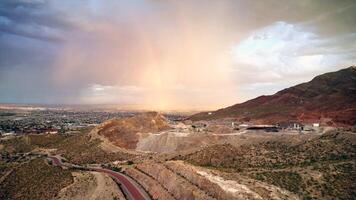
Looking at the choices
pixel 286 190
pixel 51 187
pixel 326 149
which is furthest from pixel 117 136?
pixel 286 190

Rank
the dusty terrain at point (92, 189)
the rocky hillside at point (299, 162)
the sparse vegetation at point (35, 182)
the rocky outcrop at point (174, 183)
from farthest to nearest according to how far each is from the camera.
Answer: the sparse vegetation at point (35, 182) < the dusty terrain at point (92, 189) < the rocky hillside at point (299, 162) < the rocky outcrop at point (174, 183)

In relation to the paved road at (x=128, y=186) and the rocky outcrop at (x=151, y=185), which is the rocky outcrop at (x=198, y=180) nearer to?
the rocky outcrop at (x=151, y=185)

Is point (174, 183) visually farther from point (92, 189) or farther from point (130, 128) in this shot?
point (130, 128)

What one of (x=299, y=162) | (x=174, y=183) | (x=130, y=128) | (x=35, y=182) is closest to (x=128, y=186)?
(x=174, y=183)

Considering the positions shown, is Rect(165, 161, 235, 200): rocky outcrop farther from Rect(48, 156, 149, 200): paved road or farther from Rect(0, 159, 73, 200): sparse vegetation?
Rect(0, 159, 73, 200): sparse vegetation

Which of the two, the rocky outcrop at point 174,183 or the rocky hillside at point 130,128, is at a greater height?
the rocky hillside at point 130,128

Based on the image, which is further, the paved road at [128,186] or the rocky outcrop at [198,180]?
the paved road at [128,186]

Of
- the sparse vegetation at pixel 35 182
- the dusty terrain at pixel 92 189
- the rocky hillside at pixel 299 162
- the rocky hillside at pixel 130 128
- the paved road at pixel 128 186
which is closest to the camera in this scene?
the rocky hillside at pixel 299 162

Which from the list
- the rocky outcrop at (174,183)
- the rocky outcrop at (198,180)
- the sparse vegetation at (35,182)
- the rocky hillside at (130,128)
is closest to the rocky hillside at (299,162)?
the rocky outcrop at (198,180)

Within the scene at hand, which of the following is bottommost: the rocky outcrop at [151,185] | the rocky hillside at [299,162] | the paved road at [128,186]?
the paved road at [128,186]
